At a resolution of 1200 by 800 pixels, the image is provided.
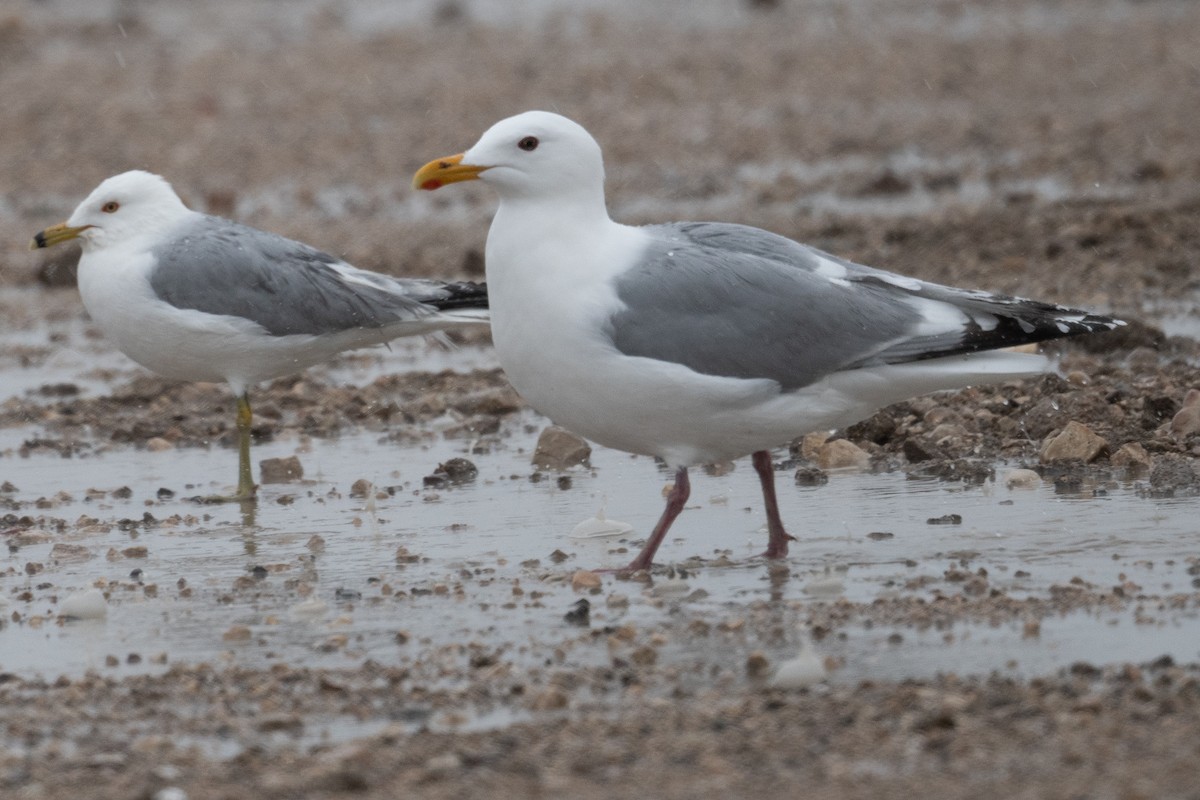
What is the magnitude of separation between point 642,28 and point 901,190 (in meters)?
10.8

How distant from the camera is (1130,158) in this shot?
48.8ft

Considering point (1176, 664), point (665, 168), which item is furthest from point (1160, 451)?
point (665, 168)

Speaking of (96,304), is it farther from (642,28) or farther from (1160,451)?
(642,28)

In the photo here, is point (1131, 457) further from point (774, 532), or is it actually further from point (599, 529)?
point (599, 529)

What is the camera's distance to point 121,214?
29.2 ft

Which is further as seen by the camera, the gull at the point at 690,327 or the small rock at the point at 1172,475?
the small rock at the point at 1172,475

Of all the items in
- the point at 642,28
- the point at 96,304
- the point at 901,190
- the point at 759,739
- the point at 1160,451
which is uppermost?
the point at 642,28

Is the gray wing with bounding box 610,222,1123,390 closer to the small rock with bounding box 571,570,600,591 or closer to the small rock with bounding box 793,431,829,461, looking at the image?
the small rock with bounding box 571,570,600,591

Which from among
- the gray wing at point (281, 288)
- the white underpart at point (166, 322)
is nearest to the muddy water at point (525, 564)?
the white underpart at point (166, 322)

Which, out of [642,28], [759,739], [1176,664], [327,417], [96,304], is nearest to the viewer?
[759,739]

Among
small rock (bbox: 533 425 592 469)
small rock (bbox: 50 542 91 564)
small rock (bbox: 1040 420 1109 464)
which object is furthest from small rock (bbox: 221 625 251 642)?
small rock (bbox: 1040 420 1109 464)

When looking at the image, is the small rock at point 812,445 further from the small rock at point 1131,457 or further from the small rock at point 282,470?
the small rock at point 282,470

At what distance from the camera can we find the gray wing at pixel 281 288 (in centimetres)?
852

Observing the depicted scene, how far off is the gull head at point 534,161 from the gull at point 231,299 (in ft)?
7.32
